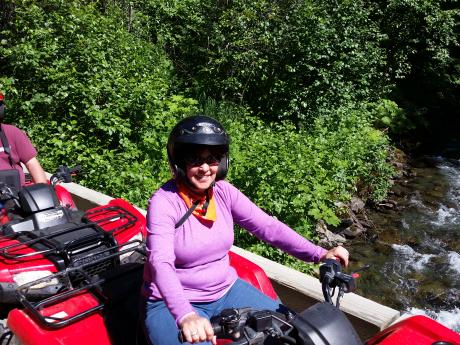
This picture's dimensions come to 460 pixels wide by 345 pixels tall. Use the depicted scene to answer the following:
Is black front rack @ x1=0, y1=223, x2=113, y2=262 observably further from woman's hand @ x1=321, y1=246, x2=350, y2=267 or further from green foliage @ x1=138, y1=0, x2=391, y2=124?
green foliage @ x1=138, y1=0, x2=391, y2=124

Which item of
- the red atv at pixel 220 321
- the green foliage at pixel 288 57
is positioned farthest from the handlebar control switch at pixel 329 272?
the green foliage at pixel 288 57

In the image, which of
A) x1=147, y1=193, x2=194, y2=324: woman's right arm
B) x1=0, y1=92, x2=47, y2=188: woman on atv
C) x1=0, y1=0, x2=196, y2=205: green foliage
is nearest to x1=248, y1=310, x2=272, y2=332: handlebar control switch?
x1=147, y1=193, x2=194, y2=324: woman's right arm

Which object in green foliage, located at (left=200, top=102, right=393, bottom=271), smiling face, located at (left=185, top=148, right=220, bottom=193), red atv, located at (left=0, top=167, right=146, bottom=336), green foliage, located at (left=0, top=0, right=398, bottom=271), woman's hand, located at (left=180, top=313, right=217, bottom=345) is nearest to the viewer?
woman's hand, located at (left=180, top=313, right=217, bottom=345)

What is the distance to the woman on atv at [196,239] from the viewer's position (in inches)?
86.5

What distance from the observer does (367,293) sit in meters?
6.55

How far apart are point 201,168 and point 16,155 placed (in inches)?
104

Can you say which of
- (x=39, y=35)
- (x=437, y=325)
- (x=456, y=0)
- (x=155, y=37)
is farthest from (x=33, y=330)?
(x=456, y=0)

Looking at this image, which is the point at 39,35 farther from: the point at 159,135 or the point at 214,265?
the point at 214,265

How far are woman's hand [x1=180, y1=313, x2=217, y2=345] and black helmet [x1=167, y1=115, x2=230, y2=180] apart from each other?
32.2 inches

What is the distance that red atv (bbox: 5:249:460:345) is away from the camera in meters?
1.73

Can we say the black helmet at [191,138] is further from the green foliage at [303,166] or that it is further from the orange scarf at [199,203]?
the green foliage at [303,166]

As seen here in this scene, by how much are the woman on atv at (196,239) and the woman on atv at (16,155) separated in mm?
2280

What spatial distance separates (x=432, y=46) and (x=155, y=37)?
8677 millimetres

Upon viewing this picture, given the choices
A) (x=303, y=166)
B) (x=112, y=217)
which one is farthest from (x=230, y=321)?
(x=303, y=166)
